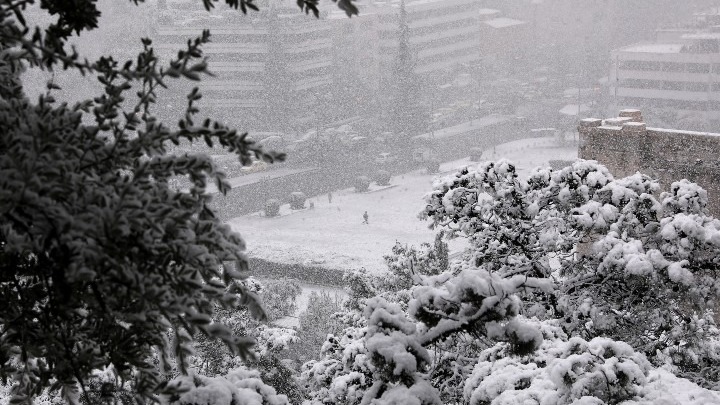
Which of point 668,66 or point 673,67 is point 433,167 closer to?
point 668,66

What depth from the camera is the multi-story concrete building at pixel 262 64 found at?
69.7 metres

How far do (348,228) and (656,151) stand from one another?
28994 mm

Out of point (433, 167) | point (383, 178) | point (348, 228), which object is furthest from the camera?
point (433, 167)

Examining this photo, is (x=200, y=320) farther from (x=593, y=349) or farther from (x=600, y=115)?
(x=600, y=115)

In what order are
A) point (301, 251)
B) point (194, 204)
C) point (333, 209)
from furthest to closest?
1. point (333, 209)
2. point (301, 251)
3. point (194, 204)

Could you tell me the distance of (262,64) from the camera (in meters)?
70.5

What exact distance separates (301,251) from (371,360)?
1452 inches

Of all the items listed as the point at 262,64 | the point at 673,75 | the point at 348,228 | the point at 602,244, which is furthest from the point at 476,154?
the point at 602,244

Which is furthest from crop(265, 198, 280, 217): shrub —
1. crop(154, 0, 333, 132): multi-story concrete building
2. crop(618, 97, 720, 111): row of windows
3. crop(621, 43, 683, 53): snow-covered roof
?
crop(621, 43, 683, 53): snow-covered roof

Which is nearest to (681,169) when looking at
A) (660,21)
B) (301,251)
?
(301,251)

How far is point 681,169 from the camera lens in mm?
18641

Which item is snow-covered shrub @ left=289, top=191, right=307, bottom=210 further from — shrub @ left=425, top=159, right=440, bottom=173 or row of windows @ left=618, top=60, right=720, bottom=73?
row of windows @ left=618, top=60, right=720, bottom=73

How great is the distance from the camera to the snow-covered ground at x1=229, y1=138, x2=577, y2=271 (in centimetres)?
4093

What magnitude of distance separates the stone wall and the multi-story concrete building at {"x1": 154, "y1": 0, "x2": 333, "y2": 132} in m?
50.6
